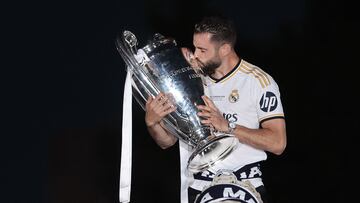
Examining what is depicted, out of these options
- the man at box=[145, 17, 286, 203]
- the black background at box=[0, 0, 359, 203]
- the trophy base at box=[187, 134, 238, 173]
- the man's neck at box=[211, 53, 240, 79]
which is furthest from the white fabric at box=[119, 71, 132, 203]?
the black background at box=[0, 0, 359, 203]

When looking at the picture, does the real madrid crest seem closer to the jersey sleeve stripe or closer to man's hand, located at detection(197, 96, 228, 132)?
the jersey sleeve stripe

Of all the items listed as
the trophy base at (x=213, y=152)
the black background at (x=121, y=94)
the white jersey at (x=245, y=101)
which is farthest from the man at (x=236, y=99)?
the black background at (x=121, y=94)

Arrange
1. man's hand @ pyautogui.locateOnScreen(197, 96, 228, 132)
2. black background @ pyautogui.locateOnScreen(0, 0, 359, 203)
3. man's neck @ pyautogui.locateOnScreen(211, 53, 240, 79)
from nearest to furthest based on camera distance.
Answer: man's hand @ pyautogui.locateOnScreen(197, 96, 228, 132) < man's neck @ pyautogui.locateOnScreen(211, 53, 240, 79) < black background @ pyautogui.locateOnScreen(0, 0, 359, 203)

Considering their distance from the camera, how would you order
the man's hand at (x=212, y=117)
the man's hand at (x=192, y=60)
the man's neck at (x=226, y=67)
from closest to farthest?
the man's hand at (x=212, y=117)
the man's hand at (x=192, y=60)
the man's neck at (x=226, y=67)

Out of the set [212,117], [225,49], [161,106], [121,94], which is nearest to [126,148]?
[161,106]

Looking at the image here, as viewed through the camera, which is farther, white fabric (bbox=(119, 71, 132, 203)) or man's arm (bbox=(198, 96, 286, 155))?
white fabric (bbox=(119, 71, 132, 203))

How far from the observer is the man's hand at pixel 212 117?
8.46 feet

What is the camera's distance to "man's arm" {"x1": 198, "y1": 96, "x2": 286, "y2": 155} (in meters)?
2.58

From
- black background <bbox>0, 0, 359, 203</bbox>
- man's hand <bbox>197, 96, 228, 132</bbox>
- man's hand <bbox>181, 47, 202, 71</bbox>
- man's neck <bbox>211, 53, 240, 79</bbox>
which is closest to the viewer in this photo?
man's hand <bbox>197, 96, 228, 132</bbox>

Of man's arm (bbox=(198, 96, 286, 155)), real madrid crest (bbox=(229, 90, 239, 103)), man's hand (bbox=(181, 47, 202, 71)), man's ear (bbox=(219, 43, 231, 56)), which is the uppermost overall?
man's ear (bbox=(219, 43, 231, 56))

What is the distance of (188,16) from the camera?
3.89 m

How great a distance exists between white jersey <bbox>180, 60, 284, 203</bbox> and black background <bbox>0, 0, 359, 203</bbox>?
3.02ft

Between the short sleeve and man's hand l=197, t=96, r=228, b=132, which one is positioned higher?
the short sleeve

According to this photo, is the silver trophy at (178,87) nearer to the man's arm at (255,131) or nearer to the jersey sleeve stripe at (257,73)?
the man's arm at (255,131)
